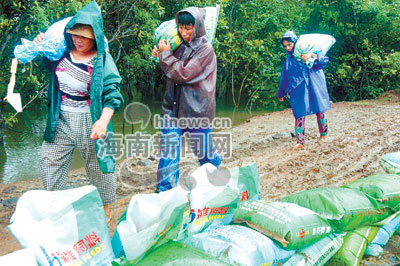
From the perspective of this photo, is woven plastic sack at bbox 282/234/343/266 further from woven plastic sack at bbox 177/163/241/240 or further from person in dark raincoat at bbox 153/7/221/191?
person in dark raincoat at bbox 153/7/221/191

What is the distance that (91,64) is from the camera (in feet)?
8.93

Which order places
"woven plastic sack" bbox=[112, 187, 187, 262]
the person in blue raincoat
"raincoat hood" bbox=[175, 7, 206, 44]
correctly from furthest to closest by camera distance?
the person in blue raincoat
"raincoat hood" bbox=[175, 7, 206, 44]
"woven plastic sack" bbox=[112, 187, 187, 262]

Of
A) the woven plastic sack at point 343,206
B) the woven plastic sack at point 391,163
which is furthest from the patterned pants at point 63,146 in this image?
the woven plastic sack at point 391,163

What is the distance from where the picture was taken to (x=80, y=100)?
2.75 meters

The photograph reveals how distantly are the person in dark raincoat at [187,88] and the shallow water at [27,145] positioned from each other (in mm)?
3505

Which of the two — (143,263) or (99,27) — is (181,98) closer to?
(99,27)

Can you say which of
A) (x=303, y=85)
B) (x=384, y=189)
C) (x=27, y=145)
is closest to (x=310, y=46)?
(x=303, y=85)

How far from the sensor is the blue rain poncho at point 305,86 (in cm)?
543

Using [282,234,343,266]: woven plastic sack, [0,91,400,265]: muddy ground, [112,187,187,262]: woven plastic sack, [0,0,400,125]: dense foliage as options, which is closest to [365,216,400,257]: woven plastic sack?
Answer: [0,91,400,265]: muddy ground

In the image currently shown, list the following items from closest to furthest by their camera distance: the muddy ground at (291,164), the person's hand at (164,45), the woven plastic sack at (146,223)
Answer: the woven plastic sack at (146,223)
the person's hand at (164,45)
the muddy ground at (291,164)

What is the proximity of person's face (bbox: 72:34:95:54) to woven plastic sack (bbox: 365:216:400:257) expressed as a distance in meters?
2.44

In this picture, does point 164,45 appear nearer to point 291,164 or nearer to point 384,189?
point 384,189

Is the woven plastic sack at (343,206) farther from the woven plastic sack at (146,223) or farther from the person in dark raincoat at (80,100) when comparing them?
the person in dark raincoat at (80,100)

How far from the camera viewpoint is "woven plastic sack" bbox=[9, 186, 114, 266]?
1.53m
